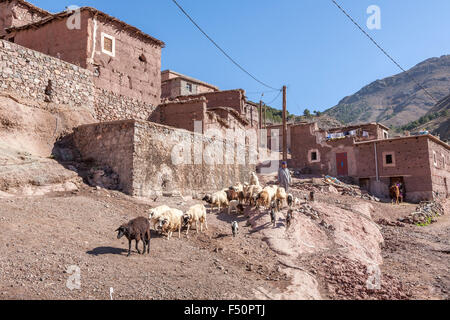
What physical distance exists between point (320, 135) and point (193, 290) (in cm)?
2540

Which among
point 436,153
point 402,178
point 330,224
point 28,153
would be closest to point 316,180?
point 402,178

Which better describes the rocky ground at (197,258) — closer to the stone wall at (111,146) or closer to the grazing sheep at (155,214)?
the grazing sheep at (155,214)

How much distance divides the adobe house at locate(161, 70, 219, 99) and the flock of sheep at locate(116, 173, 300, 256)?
19.4 metres

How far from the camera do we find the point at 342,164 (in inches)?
1109

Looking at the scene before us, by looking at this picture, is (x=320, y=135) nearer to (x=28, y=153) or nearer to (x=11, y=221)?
(x=28, y=153)

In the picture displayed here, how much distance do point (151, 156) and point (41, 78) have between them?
5.85 meters

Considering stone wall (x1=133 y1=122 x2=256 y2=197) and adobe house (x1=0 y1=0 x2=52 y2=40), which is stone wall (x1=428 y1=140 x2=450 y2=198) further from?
adobe house (x1=0 y1=0 x2=52 y2=40)

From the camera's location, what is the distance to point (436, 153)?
1015 inches

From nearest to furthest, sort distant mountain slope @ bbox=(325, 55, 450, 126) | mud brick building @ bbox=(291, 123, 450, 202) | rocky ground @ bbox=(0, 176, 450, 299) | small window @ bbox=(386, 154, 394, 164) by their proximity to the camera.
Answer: rocky ground @ bbox=(0, 176, 450, 299) < mud brick building @ bbox=(291, 123, 450, 202) < small window @ bbox=(386, 154, 394, 164) < distant mountain slope @ bbox=(325, 55, 450, 126)

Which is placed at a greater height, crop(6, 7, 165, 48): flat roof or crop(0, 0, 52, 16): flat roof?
crop(0, 0, 52, 16): flat roof

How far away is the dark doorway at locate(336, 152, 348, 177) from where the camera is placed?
91.7ft

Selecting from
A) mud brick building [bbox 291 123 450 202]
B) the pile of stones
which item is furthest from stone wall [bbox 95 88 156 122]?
mud brick building [bbox 291 123 450 202]

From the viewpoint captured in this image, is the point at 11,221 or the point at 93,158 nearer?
the point at 11,221
